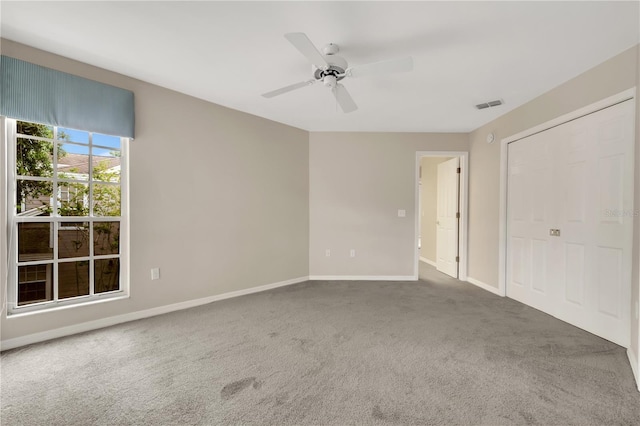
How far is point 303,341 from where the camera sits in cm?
250

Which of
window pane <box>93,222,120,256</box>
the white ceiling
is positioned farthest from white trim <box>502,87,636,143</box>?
window pane <box>93,222,120,256</box>

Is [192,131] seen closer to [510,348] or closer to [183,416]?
[183,416]

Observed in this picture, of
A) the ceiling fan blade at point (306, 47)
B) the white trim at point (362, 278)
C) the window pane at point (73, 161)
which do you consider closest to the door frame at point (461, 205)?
the white trim at point (362, 278)

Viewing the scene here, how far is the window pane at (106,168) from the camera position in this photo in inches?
113

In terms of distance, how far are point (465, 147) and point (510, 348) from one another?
10.9ft

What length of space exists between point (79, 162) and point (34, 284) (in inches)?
45.8

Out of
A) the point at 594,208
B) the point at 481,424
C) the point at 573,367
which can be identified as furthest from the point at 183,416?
the point at 594,208

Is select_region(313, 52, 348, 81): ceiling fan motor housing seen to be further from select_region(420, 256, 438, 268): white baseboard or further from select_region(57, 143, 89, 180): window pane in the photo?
select_region(420, 256, 438, 268): white baseboard

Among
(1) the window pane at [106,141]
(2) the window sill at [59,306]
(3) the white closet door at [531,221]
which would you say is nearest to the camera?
(2) the window sill at [59,306]

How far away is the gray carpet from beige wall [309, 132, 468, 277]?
165 centimetres

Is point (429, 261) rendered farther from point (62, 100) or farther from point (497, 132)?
point (62, 100)

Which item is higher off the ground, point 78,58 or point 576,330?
point 78,58

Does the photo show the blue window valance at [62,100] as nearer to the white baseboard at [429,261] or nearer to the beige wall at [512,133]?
the beige wall at [512,133]

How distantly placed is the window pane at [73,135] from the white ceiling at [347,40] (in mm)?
657
